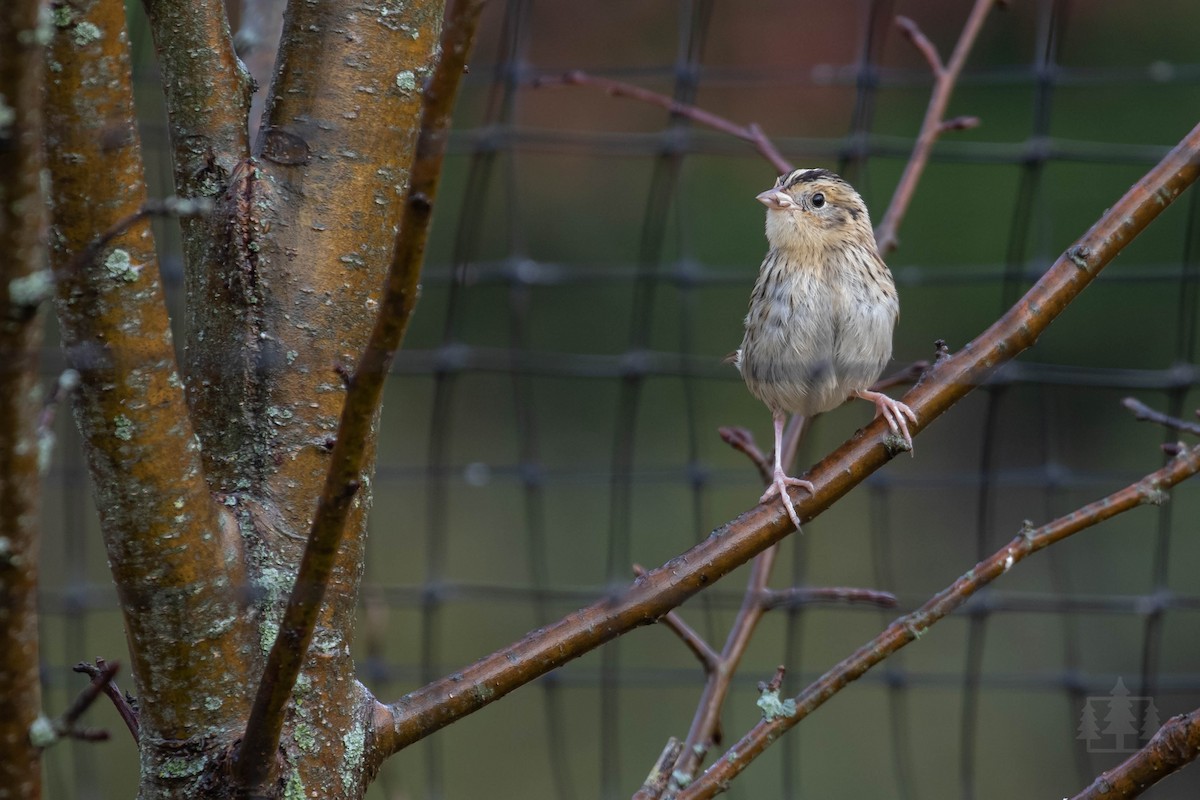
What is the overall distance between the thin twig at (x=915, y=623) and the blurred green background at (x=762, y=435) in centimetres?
290

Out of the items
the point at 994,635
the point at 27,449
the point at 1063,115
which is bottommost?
the point at 994,635

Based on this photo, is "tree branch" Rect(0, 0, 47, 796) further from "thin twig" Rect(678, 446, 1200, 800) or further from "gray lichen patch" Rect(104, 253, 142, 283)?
"thin twig" Rect(678, 446, 1200, 800)

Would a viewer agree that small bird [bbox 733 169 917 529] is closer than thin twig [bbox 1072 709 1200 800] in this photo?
No

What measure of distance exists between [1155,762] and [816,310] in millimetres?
1186

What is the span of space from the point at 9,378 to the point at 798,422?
1.59 m

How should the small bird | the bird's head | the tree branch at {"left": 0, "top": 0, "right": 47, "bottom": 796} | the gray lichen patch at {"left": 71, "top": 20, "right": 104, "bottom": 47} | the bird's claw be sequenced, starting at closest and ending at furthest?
the tree branch at {"left": 0, "top": 0, "right": 47, "bottom": 796}, the gray lichen patch at {"left": 71, "top": 20, "right": 104, "bottom": 47}, the bird's claw, the small bird, the bird's head

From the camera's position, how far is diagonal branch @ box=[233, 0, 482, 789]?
72 centimetres

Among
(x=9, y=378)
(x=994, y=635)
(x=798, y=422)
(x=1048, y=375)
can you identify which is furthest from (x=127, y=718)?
(x=994, y=635)

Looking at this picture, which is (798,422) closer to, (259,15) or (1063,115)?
(259,15)

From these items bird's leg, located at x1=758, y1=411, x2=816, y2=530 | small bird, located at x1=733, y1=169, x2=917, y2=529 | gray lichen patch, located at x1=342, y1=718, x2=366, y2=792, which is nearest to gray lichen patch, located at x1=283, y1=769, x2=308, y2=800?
gray lichen patch, located at x1=342, y1=718, x2=366, y2=792

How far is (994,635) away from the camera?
5.39 m

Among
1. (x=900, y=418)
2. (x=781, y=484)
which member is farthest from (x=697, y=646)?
(x=900, y=418)

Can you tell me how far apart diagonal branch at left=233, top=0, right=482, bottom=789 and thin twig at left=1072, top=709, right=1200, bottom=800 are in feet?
2.18

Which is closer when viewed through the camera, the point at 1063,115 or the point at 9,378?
the point at 9,378
